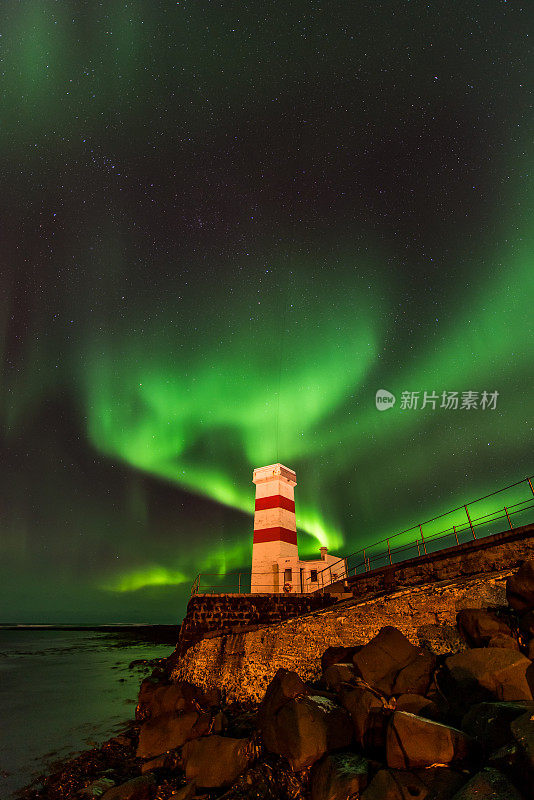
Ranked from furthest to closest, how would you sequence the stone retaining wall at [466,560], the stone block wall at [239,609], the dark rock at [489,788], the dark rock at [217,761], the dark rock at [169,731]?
the stone block wall at [239,609] → the stone retaining wall at [466,560] → the dark rock at [169,731] → the dark rock at [217,761] → the dark rock at [489,788]

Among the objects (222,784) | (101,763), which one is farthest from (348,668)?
(101,763)

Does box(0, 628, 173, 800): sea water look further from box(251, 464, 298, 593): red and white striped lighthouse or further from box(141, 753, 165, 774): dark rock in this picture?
box(251, 464, 298, 593): red and white striped lighthouse

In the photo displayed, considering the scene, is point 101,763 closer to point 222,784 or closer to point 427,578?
point 222,784

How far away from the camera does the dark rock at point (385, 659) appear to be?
6297 millimetres

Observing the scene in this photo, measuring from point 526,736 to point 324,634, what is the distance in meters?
6.16

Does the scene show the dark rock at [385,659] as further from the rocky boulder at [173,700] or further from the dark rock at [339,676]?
the rocky boulder at [173,700]

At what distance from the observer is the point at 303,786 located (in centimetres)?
→ 516

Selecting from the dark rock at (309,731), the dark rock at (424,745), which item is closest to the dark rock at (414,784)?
the dark rock at (424,745)

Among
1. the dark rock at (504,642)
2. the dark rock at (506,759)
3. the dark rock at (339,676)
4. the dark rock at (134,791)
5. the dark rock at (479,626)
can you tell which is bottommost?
the dark rock at (134,791)

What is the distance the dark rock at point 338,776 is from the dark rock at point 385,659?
1.45 m

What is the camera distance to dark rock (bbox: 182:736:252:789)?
6125 mm

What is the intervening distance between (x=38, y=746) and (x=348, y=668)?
12637mm

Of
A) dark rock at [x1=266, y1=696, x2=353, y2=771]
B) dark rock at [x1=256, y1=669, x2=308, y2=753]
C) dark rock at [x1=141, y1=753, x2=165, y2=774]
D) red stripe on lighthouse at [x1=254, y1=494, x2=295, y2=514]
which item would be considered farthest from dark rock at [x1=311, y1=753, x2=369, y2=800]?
red stripe on lighthouse at [x1=254, y1=494, x2=295, y2=514]

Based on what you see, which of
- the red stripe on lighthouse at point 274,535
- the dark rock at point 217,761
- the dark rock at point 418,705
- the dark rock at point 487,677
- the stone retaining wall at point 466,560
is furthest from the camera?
the red stripe on lighthouse at point 274,535
